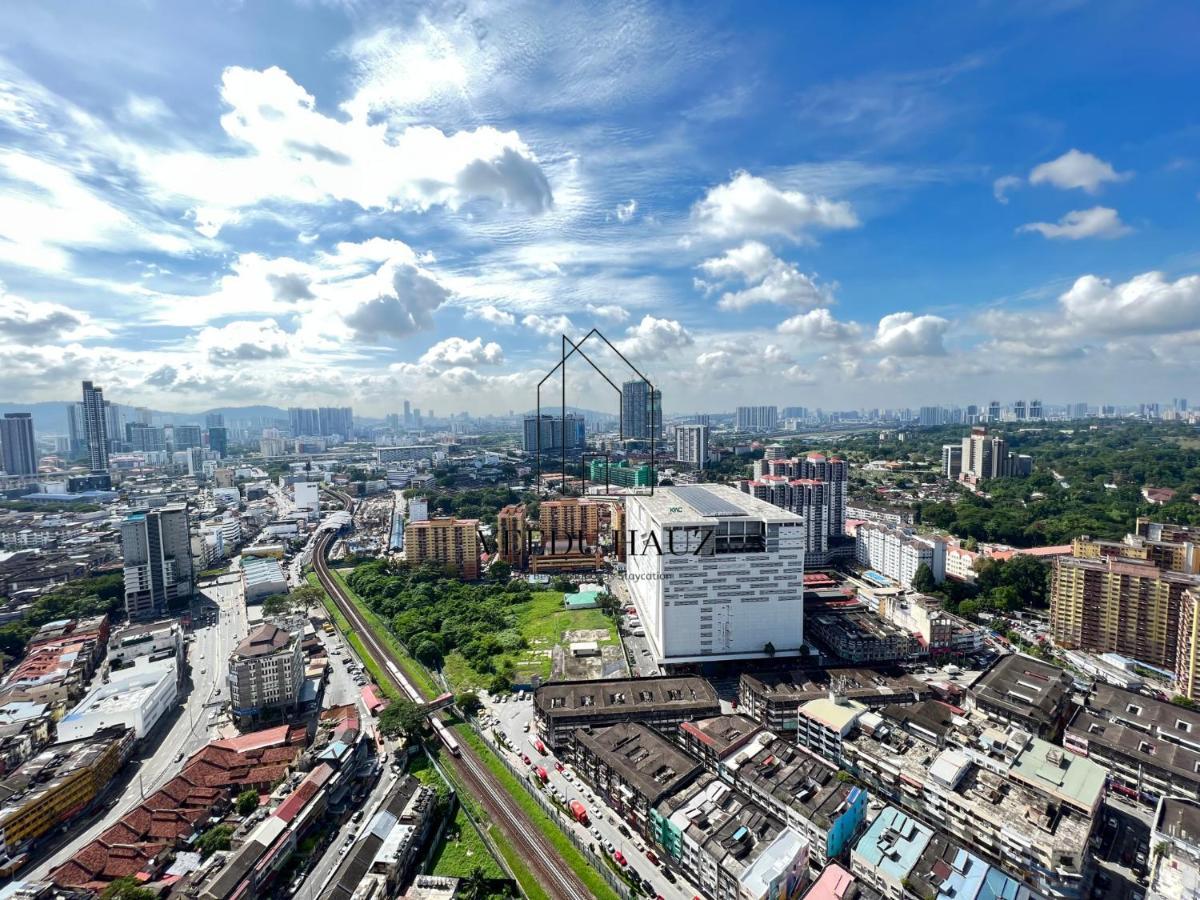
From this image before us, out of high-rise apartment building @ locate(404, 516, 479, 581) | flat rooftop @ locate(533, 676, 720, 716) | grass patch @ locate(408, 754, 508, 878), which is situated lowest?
grass patch @ locate(408, 754, 508, 878)

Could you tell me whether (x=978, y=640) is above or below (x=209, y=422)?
below

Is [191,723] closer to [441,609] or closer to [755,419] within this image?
[441,609]

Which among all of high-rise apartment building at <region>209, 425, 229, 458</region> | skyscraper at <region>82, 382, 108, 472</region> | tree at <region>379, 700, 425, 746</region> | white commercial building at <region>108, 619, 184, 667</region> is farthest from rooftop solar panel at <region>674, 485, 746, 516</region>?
high-rise apartment building at <region>209, 425, 229, 458</region>

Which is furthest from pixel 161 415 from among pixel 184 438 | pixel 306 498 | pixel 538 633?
pixel 538 633

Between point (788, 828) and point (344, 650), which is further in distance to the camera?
point (344, 650)

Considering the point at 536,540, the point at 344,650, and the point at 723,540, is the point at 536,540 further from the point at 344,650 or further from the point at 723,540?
the point at 723,540

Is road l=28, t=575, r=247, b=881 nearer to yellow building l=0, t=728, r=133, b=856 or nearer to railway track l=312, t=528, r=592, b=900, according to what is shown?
yellow building l=0, t=728, r=133, b=856

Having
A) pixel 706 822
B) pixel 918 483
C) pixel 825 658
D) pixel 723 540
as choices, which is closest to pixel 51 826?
pixel 706 822
